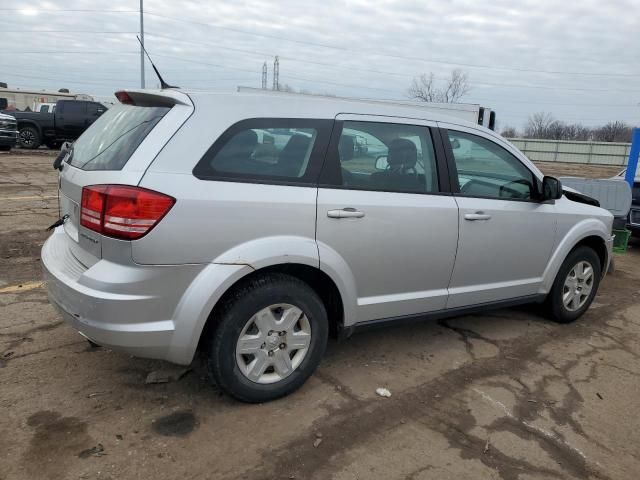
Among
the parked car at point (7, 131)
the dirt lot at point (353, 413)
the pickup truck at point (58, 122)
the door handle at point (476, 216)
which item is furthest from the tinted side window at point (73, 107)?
the door handle at point (476, 216)

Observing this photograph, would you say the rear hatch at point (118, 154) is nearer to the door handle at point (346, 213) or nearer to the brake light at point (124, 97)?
the brake light at point (124, 97)

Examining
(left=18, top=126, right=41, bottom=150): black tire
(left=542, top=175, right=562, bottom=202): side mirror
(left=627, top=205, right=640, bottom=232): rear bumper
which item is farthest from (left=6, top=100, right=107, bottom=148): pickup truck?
(left=542, top=175, right=562, bottom=202): side mirror

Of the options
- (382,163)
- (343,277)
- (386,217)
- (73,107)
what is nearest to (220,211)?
(343,277)

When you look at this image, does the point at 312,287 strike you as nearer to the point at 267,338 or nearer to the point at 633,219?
the point at 267,338

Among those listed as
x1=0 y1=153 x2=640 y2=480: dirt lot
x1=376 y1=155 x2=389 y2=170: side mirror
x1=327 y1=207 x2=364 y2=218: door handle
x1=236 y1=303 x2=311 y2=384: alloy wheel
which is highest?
x1=376 y1=155 x2=389 y2=170: side mirror

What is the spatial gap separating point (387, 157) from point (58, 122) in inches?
789

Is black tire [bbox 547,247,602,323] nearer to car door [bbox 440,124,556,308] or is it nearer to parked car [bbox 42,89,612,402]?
car door [bbox 440,124,556,308]

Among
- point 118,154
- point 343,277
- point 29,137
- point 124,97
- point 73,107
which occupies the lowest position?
point 29,137

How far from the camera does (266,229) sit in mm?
2918

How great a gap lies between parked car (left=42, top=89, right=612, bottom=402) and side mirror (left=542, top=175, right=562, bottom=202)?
316mm

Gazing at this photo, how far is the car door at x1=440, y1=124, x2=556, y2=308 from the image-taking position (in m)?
3.80

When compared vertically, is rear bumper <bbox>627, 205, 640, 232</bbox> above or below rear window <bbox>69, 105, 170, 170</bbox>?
below

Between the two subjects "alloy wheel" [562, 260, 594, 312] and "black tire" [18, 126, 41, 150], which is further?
"black tire" [18, 126, 41, 150]

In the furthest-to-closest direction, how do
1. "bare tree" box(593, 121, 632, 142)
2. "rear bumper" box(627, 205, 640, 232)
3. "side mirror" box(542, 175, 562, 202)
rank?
"bare tree" box(593, 121, 632, 142)
"rear bumper" box(627, 205, 640, 232)
"side mirror" box(542, 175, 562, 202)
